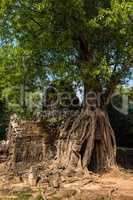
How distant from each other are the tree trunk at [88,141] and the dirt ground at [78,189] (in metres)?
0.99

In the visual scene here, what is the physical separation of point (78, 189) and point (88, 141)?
3746 millimetres

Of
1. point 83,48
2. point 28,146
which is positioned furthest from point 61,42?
point 28,146

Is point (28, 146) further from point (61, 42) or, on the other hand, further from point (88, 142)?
point (61, 42)

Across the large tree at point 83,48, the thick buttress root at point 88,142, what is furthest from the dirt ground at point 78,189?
the large tree at point 83,48

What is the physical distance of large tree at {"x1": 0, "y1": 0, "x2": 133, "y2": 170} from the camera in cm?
1731

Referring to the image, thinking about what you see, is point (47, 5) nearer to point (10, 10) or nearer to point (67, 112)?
point (10, 10)

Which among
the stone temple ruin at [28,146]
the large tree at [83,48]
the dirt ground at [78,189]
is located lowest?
the dirt ground at [78,189]

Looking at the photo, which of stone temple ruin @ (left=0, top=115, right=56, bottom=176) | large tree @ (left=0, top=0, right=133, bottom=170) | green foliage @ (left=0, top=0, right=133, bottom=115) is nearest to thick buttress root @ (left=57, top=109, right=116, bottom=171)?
large tree @ (left=0, top=0, right=133, bottom=170)

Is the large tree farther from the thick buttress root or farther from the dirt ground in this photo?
the dirt ground

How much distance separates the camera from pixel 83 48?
743 inches

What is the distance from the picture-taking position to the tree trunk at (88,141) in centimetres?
1894

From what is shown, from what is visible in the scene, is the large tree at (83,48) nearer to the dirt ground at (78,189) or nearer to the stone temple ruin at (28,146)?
the dirt ground at (78,189)

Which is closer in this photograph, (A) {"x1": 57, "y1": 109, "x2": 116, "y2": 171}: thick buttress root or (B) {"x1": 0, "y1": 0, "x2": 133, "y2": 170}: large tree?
(B) {"x1": 0, "y1": 0, "x2": 133, "y2": 170}: large tree

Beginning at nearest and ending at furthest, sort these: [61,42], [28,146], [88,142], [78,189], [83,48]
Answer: [78,189]
[61,42]
[83,48]
[88,142]
[28,146]
